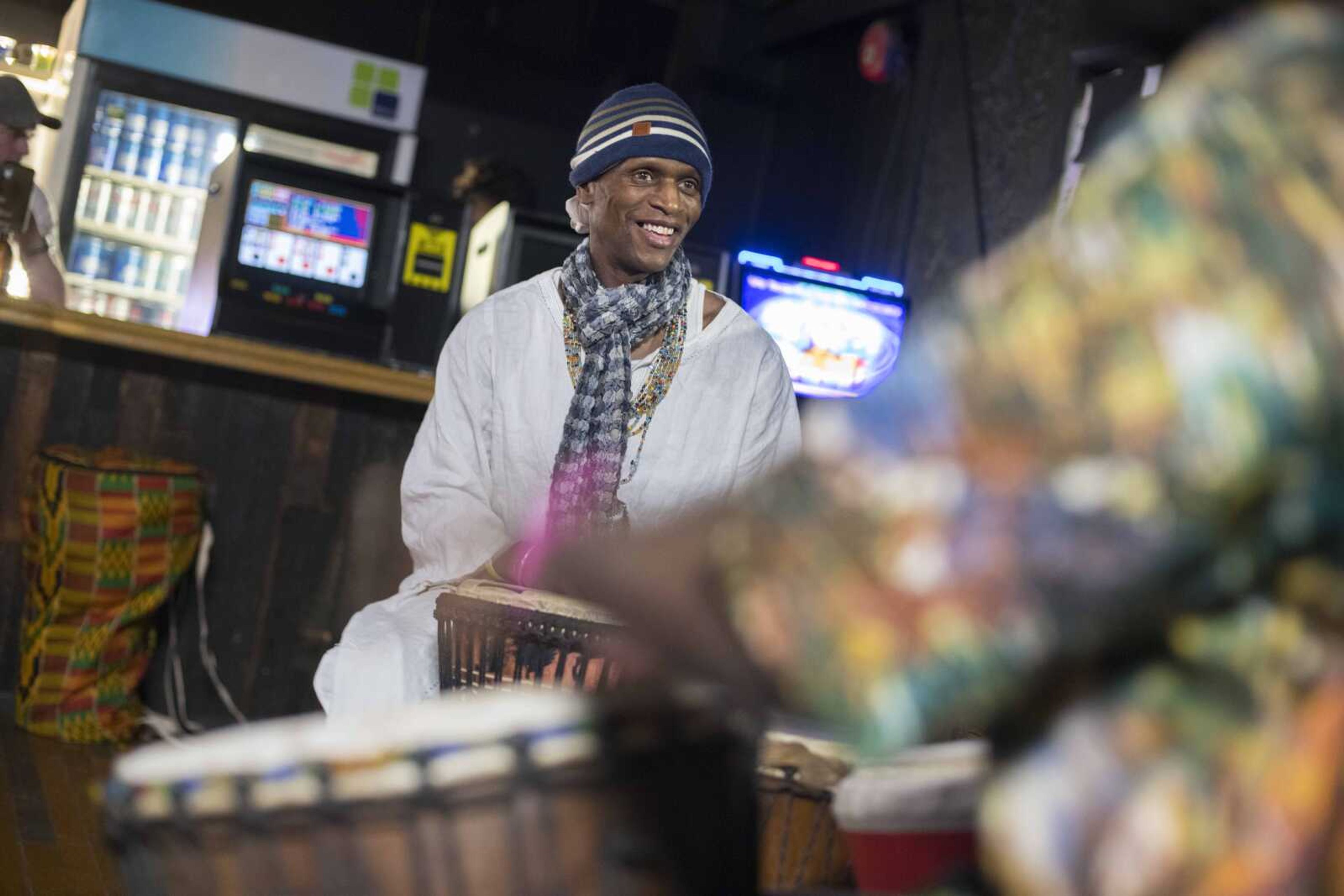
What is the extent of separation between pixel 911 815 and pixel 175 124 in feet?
19.9

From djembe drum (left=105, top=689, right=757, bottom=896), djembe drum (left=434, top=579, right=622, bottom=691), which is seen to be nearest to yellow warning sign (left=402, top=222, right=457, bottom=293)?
djembe drum (left=434, top=579, right=622, bottom=691)

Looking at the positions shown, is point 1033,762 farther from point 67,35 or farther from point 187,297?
point 67,35

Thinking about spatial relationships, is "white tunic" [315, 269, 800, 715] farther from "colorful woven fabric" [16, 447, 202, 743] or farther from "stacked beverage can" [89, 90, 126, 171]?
"stacked beverage can" [89, 90, 126, 171]

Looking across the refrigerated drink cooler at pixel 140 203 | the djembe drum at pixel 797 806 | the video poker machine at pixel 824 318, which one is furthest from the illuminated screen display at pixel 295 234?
the djembe drum at pixel 797 806

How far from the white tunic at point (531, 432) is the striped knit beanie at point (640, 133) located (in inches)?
9.1

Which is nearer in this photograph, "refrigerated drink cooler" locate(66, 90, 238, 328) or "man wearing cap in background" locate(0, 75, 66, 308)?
"man wearing cap in background" locate(0, 75, 66, 308)

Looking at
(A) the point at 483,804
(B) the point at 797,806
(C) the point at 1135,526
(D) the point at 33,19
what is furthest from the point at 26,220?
(C) the point at 1135,526

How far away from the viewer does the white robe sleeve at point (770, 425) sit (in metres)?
2.33

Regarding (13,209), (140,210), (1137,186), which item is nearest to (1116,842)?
(1137,186)

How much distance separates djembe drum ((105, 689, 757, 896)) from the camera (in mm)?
733

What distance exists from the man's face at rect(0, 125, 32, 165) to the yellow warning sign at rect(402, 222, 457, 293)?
120 cm

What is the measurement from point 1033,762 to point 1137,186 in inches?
10.4

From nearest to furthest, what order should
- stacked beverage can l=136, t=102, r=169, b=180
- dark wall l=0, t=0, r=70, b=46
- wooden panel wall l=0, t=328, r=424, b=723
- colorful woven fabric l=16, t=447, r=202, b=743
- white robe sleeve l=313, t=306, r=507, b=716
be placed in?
1. white robe sleeve l=313, t=306, r=507, b=716
2. colorful woven fabric l=16, t=447, r=202, b=743
3. wooden panel wall l=0, t=328, r=424, b=723
4. dark wall l=0, t=0, r=70, b=46
5. stacked beverage can l=136, t=102, r=169, b=180

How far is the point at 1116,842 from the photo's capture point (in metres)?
0.59
